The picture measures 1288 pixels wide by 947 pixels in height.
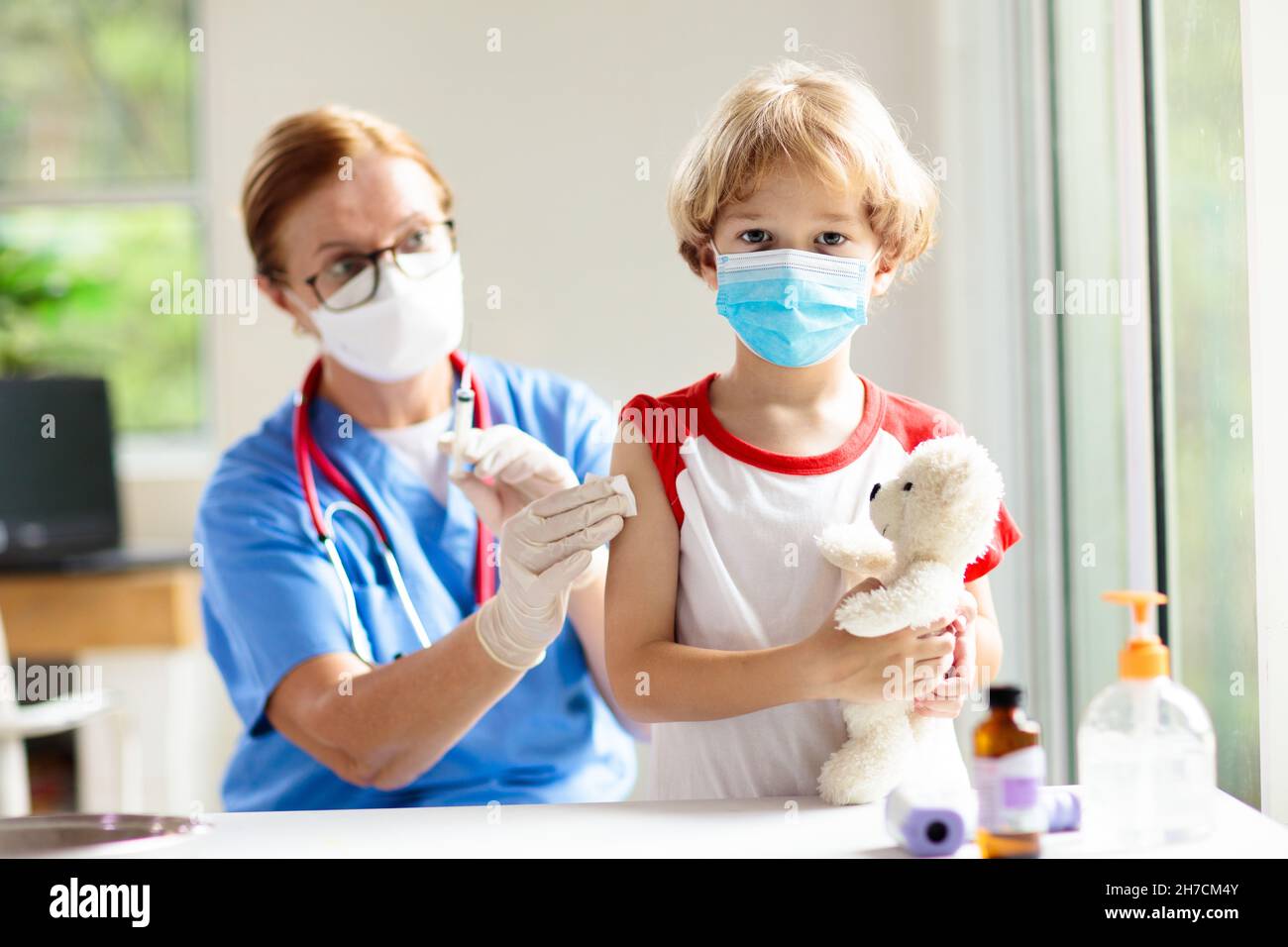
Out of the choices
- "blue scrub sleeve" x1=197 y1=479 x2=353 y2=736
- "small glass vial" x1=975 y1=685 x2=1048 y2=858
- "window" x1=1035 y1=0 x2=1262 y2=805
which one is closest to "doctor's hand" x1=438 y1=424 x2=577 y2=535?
"blue scrub sleeve" x1=197 y1=479 x2=353 y2=736

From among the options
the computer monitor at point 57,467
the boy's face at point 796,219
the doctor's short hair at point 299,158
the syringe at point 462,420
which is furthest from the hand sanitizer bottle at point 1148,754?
the computer monitor at point 57,467

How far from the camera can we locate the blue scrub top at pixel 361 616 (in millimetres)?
1433

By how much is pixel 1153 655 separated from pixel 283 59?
1959mm

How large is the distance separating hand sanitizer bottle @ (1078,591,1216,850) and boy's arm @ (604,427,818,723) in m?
0.25

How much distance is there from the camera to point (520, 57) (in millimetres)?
2020

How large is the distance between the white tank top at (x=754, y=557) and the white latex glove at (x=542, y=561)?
0.07 meters

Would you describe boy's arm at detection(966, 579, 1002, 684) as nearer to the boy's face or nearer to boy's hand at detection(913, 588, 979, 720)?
boy's hand at detection(913, 588, 979, 720)

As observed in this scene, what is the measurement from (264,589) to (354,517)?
148 millimetres

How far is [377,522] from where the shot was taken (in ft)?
4.97

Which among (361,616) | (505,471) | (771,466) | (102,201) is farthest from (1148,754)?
(102,201)

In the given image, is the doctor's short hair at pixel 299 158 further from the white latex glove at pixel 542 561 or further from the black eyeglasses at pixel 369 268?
the white latex glove at pixel 542 561
